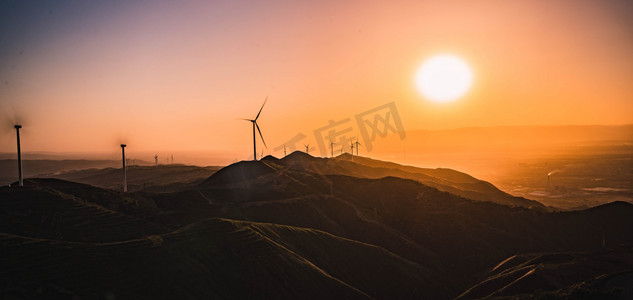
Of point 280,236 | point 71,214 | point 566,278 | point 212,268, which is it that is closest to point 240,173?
point 71,214

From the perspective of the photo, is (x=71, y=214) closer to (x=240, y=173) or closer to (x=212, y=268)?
(x=212, y=268)

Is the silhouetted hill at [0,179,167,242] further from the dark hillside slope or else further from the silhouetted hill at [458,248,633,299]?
the silhouetted hill at [458,248,633,299]

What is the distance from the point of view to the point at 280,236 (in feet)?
268

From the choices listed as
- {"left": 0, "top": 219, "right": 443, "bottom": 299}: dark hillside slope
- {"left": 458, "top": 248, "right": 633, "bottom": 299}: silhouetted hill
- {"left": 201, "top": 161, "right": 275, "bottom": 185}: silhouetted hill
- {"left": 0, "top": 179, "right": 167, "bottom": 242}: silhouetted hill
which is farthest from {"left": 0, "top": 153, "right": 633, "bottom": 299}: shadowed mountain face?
{"left": 458, "top": 248, "right": 633, "bottom": 299}: silhouetted hill

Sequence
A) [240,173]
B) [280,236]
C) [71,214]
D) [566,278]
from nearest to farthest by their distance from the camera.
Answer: [566,278] → [280,236] → [71,214] → [240,173]

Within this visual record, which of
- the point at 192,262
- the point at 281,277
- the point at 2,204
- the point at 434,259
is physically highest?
the point at 2,204

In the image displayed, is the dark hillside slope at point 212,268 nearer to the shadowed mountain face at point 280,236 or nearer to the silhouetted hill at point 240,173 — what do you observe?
the shadowed mountain face at point 280,236

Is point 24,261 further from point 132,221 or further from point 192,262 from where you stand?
point 132,221

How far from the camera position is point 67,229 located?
77250 mm

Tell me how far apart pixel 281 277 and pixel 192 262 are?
631 inches

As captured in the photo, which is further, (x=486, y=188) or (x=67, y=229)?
(x=486, y=188)

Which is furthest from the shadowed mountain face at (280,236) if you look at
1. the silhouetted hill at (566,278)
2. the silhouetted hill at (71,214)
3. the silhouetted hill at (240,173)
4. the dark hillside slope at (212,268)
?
the silhouetted hill at (566,278)

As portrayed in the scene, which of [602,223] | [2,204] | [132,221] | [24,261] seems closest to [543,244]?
[602,223]

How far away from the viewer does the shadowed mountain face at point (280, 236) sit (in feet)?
192
